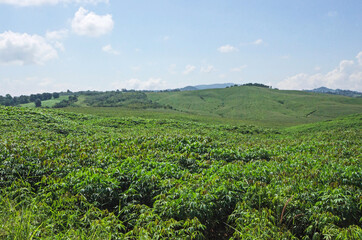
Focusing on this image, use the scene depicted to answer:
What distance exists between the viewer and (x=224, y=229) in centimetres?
641

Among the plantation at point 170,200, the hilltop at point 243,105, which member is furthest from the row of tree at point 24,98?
the plantation at point 170,200

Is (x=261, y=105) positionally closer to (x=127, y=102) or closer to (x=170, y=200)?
(x=127, y=102)

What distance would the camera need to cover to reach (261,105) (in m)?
138

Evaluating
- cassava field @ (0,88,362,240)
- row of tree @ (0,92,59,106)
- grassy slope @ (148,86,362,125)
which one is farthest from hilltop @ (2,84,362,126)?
cassava field @ (0,88,362,240)

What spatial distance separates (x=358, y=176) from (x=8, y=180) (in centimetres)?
1170

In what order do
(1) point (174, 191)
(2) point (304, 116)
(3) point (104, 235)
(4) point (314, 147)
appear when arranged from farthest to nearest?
(2) point (304, 116)
(4) point (314, 147)
(1) point (174, 191)
(3) point (104, 235)

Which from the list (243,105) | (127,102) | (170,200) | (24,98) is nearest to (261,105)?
(243,105)

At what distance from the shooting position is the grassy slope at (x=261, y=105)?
381ft

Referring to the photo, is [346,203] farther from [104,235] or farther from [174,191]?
[104,235]

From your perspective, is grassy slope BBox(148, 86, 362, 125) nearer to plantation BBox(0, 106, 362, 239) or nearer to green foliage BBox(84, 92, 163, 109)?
green foliage BBox(84, 92, 163, 109)

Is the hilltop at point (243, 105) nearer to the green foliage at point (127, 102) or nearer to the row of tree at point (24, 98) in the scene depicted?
the green foliage at point (127, 102)

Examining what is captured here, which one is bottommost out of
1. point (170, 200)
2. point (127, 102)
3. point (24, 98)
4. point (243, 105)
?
point (243, 105)

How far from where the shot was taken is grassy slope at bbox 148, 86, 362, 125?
11606cm

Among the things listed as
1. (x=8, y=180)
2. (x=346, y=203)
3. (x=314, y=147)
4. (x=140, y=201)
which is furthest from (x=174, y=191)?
(x=314, y=147)
